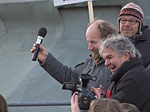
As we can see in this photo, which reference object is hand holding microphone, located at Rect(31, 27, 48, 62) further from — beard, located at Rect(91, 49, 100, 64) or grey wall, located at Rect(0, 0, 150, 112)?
grey wall, located at Rect(0, 0, 150, 112)

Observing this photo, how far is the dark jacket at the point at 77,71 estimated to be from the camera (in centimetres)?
326

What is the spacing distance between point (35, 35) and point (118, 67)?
3.27 metres

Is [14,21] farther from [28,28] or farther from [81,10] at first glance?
[81,10]

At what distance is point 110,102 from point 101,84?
100 cm

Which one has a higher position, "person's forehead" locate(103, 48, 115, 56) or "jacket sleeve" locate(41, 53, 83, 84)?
"person's forehead" locate(103, 48, 115, 56)

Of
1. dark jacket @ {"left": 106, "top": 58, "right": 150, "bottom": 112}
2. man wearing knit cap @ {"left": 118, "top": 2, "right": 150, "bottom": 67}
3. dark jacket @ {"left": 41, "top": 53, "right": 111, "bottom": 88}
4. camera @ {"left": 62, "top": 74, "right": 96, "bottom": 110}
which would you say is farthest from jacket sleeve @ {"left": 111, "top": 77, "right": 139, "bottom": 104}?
man wearing knit cap @ {"left": 118, "top": 2, "right": 150, "bottom": 67}

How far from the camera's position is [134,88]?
2791 millimetres

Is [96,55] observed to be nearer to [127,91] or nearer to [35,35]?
[127,91]

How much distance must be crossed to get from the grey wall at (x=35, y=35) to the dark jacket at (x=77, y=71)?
1663 mm

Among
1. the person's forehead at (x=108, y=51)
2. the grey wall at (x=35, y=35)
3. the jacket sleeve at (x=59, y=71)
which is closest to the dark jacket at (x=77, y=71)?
the jacket sleeve at (x=59, y=71)

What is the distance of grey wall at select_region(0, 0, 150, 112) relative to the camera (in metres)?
5.55

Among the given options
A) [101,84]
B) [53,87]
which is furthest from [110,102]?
[53,87]

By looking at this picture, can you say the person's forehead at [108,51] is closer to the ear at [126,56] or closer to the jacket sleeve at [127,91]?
the ear at [126,56]

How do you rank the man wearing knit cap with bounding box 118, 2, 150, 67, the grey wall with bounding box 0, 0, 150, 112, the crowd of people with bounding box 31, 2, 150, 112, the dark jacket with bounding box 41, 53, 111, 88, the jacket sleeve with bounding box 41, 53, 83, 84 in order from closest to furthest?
the crowd of people with bounding box 31, 2, 150, 112 → the dark jacket with bounding box 41, 53, 111, 88 → the man wearing knit cap with bounding box 118, 2, 150, 67 → the jacket sleeve with bounding box 41, 53, 83, 84 → the grey wall with bounding box 0, 0, 150, 112
